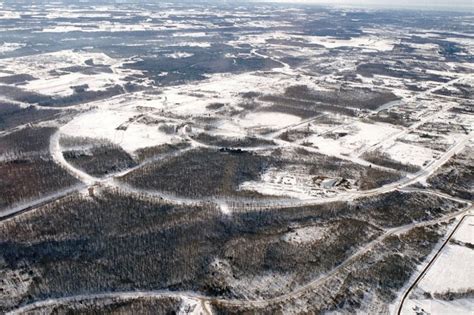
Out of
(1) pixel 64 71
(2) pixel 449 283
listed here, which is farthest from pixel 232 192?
(1) pixel 64 71

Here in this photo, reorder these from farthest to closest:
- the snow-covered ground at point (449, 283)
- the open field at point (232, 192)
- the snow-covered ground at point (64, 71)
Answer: the snow-covered ground at point (64, 71)
the open field at point (232, 192)
the snow-covered ground at point (449, 283)

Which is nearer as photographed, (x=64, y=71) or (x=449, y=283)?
(x=449, y=283)

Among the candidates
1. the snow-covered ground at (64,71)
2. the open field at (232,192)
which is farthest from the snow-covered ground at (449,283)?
the snow-covered ground at (64,71)

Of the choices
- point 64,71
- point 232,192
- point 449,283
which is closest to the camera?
point 449,283

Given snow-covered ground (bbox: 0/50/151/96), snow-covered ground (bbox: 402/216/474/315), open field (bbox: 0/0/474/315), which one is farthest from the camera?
snow-covered ground (bbox: 0/50/151/96)

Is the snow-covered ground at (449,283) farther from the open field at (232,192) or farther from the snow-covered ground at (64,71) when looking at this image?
the snow-covered ground at (64,71)

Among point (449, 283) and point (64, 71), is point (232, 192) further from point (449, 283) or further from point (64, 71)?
point (64, 71)

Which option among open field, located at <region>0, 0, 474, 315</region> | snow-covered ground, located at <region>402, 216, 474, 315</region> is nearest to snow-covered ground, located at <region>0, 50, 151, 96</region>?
open field, located at <region>0, 0, 474, 315</region>

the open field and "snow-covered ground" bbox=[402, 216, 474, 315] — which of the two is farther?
the open field

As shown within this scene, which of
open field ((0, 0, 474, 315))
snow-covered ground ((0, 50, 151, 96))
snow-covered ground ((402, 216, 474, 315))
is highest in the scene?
snow-covered ground ((0, 50, 151, 96))

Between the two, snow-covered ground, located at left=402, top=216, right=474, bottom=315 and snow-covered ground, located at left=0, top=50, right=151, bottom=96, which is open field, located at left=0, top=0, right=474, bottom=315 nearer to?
snow-covered ground, located at left=402, top=216, right=474, bottom=315

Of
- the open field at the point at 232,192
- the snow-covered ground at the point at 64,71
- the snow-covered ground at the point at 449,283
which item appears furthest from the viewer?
the snow-covered ground at the point at 64,71
